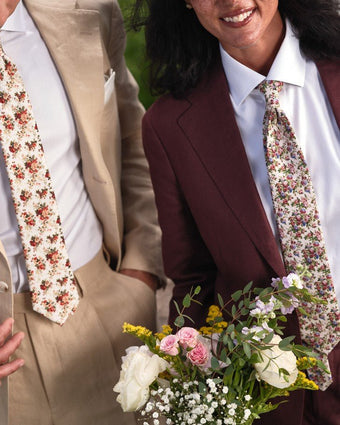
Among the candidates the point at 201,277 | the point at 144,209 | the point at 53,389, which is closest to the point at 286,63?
the point at 201,277

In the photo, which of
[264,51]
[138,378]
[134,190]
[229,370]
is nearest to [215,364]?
[229,370]

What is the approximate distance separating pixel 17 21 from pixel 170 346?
1.04m

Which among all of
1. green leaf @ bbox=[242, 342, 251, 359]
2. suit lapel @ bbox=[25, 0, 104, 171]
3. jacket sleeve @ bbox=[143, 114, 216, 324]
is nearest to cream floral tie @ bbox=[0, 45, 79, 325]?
suit lapel @ bbox=[25, 0, 104, 171]

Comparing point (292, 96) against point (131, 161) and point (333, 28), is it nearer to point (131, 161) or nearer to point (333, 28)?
point (333, 28)

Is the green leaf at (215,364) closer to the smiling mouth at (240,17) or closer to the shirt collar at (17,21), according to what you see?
the smiling mouth at (240,17)

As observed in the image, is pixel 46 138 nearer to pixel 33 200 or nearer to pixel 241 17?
pixel 33 200

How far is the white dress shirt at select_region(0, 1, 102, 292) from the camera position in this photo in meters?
2.01

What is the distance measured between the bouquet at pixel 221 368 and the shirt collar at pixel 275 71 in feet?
1.81

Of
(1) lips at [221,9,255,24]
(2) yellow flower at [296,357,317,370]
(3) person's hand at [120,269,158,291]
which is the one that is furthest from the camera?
(3) person's hand at [120,269,158,291]

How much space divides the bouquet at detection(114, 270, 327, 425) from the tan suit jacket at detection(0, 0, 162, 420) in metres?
0.52

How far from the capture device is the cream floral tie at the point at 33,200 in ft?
6.35

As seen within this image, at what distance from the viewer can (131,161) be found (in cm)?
254

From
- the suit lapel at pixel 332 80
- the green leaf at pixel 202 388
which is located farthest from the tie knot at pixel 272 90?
the green leaf at pixel 202 388

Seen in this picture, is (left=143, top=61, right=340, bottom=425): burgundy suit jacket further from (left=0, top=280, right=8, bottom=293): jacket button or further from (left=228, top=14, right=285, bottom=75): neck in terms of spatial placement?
(left=0, top=280, right=8, bottom=293): jacket button
